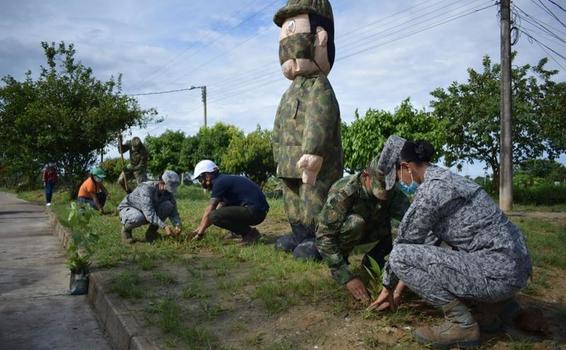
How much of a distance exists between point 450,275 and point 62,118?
14.1 metres

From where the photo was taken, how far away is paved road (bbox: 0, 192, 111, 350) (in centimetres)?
358

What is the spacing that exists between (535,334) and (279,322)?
1.54 metres

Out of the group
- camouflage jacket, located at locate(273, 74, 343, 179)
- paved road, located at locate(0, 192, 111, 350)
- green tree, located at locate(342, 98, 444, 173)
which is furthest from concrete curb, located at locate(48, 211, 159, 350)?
green tree, located at locate(342, 98, 444, 173)

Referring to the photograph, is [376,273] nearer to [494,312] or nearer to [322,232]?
[322,232]

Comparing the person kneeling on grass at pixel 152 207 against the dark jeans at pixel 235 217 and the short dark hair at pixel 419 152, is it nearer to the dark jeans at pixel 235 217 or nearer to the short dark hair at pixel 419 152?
the dark jeans at pixel 235 217

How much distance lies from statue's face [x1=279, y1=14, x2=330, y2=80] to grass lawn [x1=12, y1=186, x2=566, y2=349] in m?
2.00

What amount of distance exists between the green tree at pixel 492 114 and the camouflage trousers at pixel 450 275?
615 inches

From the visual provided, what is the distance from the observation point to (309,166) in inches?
188

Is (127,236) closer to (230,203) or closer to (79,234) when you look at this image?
(230,203)

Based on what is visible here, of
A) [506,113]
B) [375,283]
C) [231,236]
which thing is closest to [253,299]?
[375,283]

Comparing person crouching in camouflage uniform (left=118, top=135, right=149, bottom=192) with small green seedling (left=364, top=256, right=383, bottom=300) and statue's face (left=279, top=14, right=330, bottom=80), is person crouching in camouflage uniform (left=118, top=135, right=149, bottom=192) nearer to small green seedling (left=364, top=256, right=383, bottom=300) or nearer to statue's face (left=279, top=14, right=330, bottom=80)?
statue's face (left=279, top=14, right=330, bottom=80)

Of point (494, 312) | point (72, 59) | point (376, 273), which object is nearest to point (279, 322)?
point (376, 273)

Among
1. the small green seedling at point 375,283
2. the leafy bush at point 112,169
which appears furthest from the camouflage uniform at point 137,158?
the leafy bush at point 112,169

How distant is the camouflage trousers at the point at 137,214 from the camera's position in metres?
6.39
